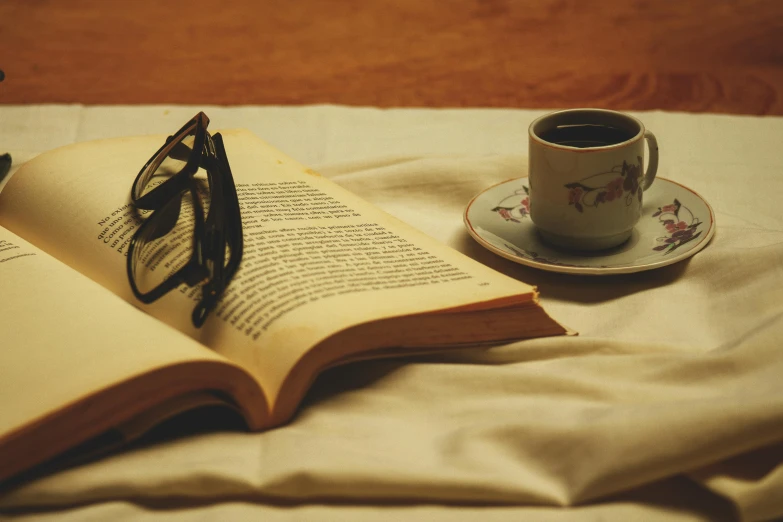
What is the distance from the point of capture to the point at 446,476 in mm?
392

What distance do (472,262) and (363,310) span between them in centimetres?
11

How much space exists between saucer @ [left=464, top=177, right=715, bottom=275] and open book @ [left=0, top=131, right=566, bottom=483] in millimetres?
82

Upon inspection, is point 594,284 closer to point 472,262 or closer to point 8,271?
point 472,262

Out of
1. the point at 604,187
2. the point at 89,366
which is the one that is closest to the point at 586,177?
the point at 604,187

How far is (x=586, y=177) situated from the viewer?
590 mm

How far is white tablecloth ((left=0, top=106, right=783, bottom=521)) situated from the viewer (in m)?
0.39

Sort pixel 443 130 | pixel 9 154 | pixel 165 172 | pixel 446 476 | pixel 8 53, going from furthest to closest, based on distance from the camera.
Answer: pixel 8 53, pixel 443 130, pixel 9 154, pixel 165 172, pixel 446 476

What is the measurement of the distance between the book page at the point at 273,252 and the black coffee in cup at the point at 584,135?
0.14 m

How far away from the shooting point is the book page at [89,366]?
0.40 m

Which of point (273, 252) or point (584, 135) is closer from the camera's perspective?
point (273, 252)

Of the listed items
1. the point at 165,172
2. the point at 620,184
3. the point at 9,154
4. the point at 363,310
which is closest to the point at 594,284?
the point at 620,184

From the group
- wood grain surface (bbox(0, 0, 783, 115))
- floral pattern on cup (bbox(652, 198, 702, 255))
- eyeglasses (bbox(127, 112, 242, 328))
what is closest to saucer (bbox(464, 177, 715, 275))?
floral pattern on cup (bbox(652, 198, 702, 255))

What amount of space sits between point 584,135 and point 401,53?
1.99ft

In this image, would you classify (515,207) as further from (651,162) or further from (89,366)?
(89,366)
